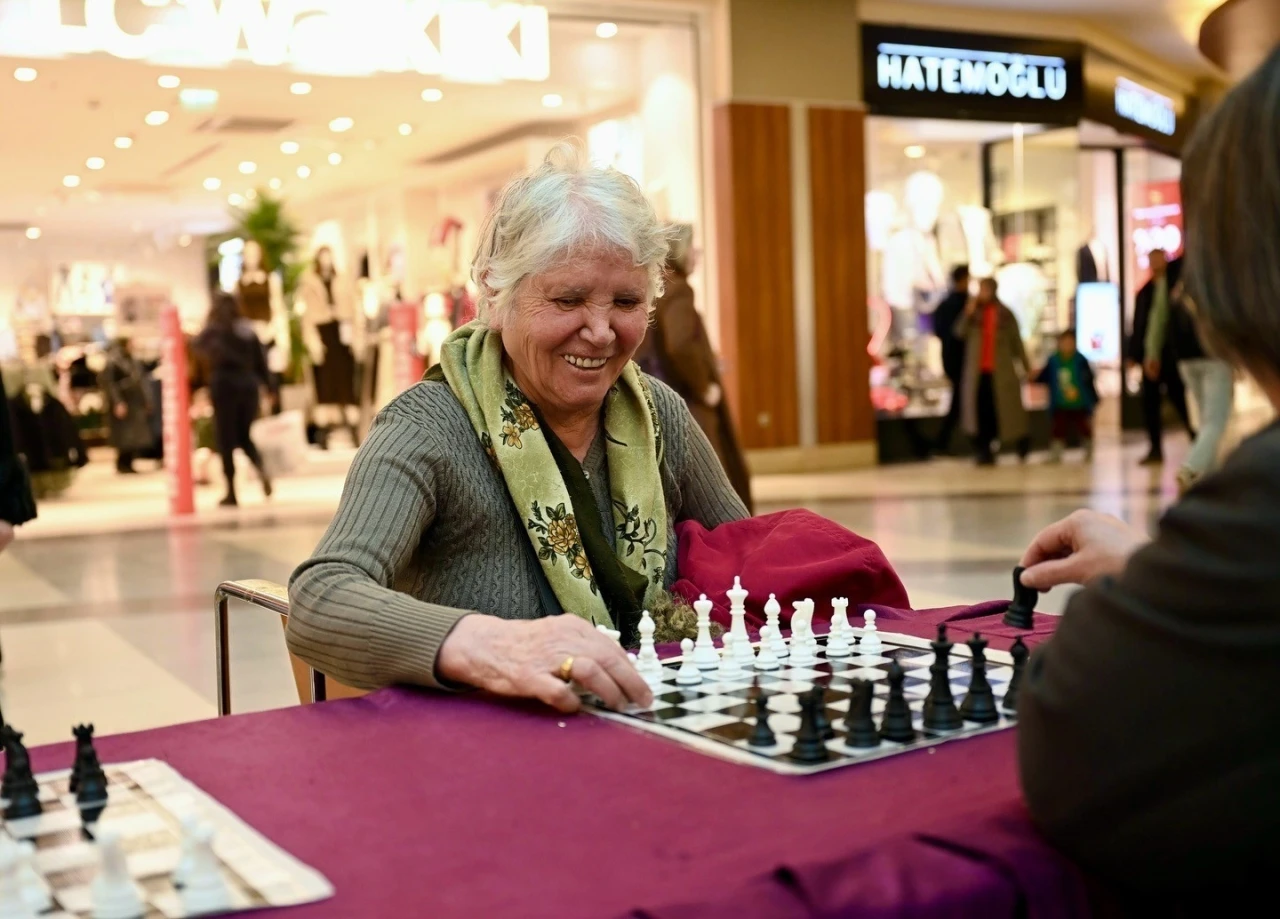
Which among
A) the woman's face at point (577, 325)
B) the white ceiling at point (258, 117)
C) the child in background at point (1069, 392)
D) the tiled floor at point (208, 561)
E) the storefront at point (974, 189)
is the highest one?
the white ceiling at point (258, 117)

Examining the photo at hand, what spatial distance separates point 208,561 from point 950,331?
813 cm

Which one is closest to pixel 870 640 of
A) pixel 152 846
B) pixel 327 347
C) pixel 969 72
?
pixel 152 846

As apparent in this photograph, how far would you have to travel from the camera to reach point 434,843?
1077 mm

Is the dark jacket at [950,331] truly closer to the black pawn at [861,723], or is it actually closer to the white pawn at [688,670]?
the white pawn at [688,670]

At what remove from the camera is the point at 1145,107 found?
1638 cm

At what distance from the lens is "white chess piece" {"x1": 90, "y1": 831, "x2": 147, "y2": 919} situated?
0.92 meters

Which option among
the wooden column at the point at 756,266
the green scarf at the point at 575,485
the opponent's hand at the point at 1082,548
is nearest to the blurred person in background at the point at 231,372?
the wooden column at the point at 756,266

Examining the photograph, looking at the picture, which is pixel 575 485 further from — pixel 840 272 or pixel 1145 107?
pixel 1145 107

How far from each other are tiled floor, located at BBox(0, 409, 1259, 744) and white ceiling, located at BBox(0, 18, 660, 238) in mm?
3460

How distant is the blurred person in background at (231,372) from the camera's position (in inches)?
414

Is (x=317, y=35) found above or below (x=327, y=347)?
above

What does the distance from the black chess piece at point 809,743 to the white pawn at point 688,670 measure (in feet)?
1.08

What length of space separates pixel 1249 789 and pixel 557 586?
1.17m

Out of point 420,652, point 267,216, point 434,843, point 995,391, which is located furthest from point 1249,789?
point 267,216
